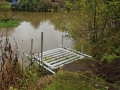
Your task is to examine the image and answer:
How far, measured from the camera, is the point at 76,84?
255cm

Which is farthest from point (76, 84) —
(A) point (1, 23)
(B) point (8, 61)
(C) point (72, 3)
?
(A) point (1, 23)

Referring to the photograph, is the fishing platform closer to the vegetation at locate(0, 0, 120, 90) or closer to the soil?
the vegetation at locate(0, 0, 120, 90)

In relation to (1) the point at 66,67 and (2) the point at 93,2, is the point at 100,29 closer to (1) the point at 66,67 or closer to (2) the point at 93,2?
(2) the point at 93,2

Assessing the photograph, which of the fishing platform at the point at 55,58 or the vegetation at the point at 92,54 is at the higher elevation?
the vegetation at the point at 92,54

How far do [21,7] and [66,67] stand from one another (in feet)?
45.0

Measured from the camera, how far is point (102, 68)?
3.35 meters

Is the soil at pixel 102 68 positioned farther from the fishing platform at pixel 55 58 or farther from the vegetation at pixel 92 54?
the fishing platform at pixel 55 58

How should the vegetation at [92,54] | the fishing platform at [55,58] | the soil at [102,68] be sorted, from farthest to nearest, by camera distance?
the fishing platform at [55,58] → the soil at [102,68] → the vegetation at [92,54]

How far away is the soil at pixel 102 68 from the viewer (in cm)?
305

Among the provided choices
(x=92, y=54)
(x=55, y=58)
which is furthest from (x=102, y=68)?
(x=55, y=58)

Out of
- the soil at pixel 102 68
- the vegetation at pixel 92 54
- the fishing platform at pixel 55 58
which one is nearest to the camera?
the vegetation at pixel 92 54

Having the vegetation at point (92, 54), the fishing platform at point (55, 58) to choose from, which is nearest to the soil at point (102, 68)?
the vegetation at point (92, 54)

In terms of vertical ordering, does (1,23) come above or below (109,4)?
below

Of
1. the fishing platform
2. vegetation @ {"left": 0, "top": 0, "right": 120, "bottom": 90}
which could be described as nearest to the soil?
vegetation @ {"left": 0, "top": 0, "right": 120, "bottom": 90}
